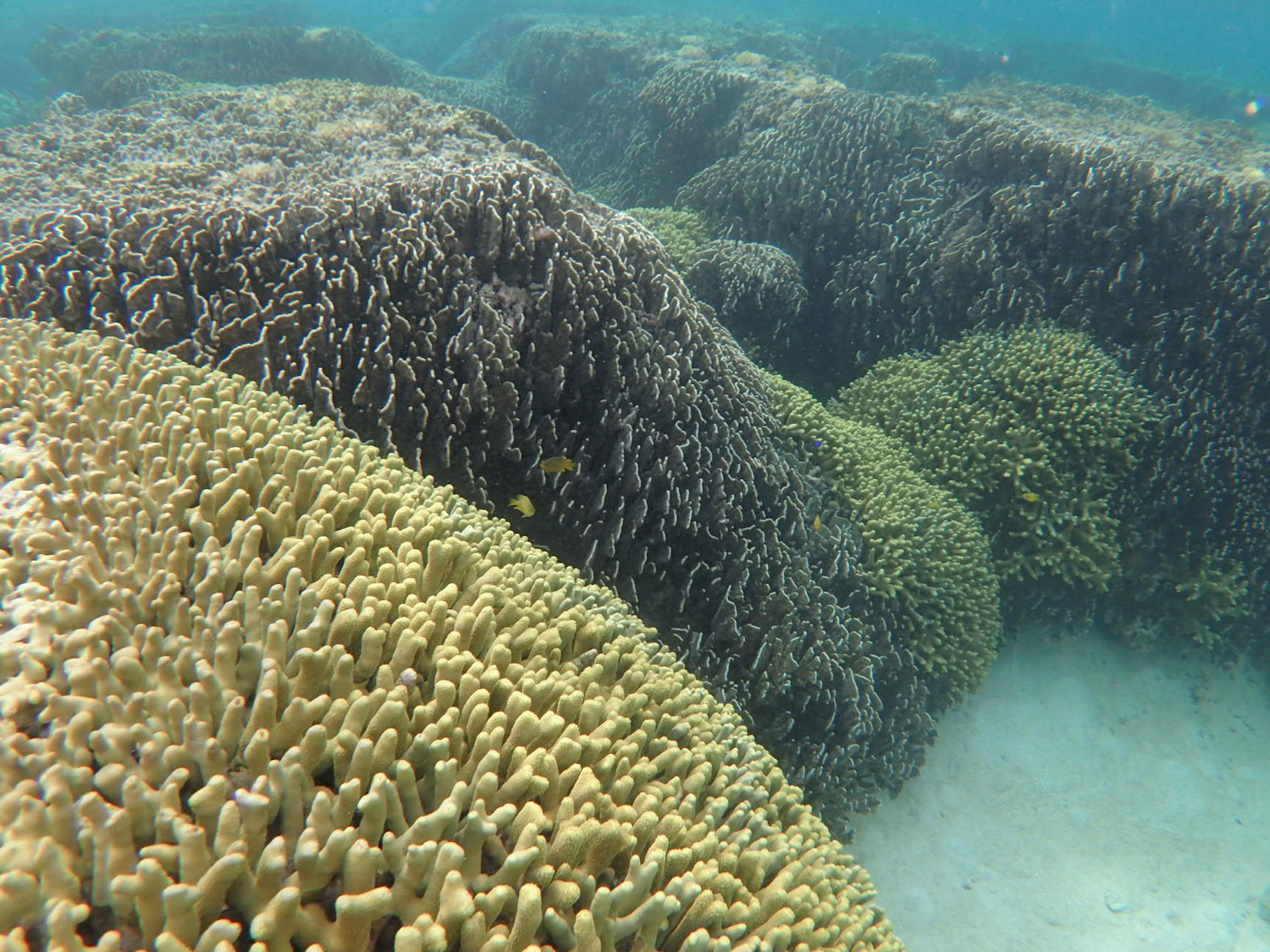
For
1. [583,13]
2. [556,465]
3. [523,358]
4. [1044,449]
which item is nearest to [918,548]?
[1044,449]

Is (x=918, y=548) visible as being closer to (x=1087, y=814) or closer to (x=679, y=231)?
(x=1087, y=814)

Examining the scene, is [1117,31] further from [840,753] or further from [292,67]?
[840,753]

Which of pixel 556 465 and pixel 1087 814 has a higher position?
pixel 556 465

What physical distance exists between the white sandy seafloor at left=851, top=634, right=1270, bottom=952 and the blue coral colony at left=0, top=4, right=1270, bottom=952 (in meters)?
0.42

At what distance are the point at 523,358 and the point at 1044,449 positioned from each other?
16.3ft

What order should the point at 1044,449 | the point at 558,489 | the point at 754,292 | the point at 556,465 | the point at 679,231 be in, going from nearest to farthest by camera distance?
the point at 556,465
the point at 558,489
the point at 1044,449
the point at 754,292
the point at 679,231

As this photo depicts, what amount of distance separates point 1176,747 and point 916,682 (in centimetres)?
328

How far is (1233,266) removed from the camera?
21.4ft

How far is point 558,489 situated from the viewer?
4.14m

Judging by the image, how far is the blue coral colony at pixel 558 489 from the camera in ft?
5.28

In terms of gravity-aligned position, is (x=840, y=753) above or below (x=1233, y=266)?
below

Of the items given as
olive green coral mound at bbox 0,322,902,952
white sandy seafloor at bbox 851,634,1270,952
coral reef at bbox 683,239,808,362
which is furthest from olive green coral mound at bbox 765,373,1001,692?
olive green coral mound at bbox 0,322,902,952

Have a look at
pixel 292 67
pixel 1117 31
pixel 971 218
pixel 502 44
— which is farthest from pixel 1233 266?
pixel 1117 31

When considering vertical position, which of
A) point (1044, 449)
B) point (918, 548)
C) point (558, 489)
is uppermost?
point (558, 489)
